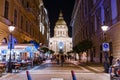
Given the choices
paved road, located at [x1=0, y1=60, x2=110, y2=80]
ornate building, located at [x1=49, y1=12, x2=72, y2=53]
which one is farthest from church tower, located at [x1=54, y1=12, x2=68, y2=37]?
paved road, located at [x1=0, y1=60, x2=110, y2=80]

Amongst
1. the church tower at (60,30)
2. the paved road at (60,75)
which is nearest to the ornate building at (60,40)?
the church tower at (60,30)

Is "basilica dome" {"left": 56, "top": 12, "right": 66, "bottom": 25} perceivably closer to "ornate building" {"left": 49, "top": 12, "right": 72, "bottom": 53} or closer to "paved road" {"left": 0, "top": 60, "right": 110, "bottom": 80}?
"ornate building" {"left": 49, "top": 12, "right": 72, "bottom": 53}

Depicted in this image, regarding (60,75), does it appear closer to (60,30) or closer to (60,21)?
(60,30)

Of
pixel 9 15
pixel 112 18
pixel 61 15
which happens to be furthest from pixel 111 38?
pixel 61 15

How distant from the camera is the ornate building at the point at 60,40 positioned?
167875mm

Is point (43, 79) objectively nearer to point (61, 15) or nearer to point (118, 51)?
point (118, 51)

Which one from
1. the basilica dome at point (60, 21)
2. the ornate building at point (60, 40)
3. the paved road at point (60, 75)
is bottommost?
the paved road at point (60, 75)

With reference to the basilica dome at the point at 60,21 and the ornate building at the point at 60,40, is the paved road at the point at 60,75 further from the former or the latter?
the basilica dome at the point at 60,21

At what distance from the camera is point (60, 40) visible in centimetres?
16850

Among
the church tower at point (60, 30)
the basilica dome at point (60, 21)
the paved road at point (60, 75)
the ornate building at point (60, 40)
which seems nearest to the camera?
the paved road at point (60, 75)

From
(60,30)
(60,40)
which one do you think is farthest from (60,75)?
(60,30)

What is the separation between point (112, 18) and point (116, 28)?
2.87 m

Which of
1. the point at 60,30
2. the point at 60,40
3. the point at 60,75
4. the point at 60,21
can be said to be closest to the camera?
the point at 60,75

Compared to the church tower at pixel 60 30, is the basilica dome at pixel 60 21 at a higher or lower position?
higher
